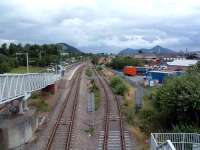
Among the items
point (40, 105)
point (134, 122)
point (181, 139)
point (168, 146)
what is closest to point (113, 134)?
point (134, 122)

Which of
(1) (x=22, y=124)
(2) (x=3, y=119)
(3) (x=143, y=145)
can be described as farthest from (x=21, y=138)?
(3) (x=143, y=145)

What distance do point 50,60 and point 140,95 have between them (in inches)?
2926

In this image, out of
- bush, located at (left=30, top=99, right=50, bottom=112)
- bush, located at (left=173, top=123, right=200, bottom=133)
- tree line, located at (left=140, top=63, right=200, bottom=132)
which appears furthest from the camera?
bush, located at (left=30, top=99, right=50, bottom=112)

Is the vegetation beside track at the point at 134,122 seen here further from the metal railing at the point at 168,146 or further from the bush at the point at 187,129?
the metal railing at the point at 168,146

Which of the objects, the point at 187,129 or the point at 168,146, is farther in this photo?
the point at 187,129

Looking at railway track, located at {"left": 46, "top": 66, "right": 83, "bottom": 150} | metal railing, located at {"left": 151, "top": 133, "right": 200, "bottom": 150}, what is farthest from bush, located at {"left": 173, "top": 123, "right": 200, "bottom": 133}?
railway track, located at {"left": 46, "top": 66, "right": 83, "bottom": 150}

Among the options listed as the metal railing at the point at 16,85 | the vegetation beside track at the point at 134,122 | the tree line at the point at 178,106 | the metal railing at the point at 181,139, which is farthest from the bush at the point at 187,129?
the metal railing at the point at 16,85

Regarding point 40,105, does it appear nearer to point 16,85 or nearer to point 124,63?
point 16,85

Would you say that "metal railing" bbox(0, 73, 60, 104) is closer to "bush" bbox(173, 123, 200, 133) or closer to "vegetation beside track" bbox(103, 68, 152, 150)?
"vegetation beside track" bbox(103, 68, 152, 150)

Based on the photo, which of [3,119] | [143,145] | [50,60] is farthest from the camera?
[50,60]

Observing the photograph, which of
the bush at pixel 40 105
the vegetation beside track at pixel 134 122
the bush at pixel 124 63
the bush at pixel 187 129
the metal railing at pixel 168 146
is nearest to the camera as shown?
the metal railing at pixel 168 146

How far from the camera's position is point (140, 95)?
40781 mm

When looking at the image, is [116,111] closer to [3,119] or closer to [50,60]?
[3,119]

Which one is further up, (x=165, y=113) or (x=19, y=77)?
(x=19, y=77)
